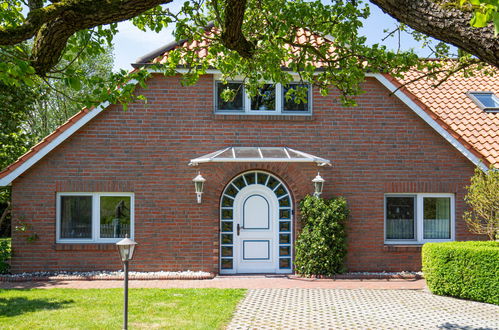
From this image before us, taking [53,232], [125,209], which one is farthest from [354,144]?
[53,232]

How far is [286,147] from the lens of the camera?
43.8ft

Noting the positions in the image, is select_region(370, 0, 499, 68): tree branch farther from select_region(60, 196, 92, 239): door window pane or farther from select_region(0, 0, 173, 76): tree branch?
select_region(60, 196, 92, 239): door window pane

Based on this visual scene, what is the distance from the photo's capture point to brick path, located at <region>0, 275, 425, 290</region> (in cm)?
1152

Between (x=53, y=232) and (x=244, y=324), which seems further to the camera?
(x=53, y=232)

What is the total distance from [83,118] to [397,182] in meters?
8.22

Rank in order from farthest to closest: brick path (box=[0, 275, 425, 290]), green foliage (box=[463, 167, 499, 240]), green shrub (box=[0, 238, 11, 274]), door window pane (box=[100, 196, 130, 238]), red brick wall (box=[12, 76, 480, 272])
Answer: door window pane (box=[100, 196, 130, 238]) → red brick wall (box=[12, 76, 480, 272]) → green shrub (box=[0, 238, 11, 274]) → brick path (box=[0, 275, 425, 290]) → green foliage (box=[463, 167, 499, 240])

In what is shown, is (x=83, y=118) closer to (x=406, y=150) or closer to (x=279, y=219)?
(x=279, y=219)

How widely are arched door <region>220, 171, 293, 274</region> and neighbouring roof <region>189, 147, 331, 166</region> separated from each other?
0.68m

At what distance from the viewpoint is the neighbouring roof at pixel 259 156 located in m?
12.3

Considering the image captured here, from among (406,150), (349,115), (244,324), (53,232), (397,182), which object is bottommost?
(244,324)

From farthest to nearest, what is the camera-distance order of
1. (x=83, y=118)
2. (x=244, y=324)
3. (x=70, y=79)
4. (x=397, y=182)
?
(x=397, y=182)
(x=83, y=118)
(x=244, y=324)
(x=70, y=79)

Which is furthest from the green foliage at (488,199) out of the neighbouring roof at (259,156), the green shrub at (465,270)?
the neighbouring roof at (259,156)

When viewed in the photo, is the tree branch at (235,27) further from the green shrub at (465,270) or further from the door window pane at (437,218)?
the door window pane at (437,218)

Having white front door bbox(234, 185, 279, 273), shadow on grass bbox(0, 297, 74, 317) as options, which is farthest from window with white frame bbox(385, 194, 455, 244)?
shadow on grass bbox(0, 297, 74, 317)
